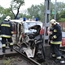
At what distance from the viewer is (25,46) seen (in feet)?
30.9

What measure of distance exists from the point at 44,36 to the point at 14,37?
3.76 metres

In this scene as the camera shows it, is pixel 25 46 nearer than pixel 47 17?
No

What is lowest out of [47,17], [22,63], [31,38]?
[22,63]

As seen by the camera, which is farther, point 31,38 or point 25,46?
point 25,46

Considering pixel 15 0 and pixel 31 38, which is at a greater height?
pixel 15 0

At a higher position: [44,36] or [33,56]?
[44,36]

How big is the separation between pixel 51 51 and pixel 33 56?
892mm

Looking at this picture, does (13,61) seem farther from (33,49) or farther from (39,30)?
(39,30)

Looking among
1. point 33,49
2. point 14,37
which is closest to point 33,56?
point 33,49

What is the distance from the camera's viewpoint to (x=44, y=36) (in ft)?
27.4

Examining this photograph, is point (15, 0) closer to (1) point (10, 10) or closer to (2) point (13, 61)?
(1) point (10, 10)

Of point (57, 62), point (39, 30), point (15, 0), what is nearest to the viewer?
point (57, 62)

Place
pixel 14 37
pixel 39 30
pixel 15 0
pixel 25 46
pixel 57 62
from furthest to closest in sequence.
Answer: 1. pixel 15 0
2. pixel 14 37
3. pixel 25 46
4. pixel 39 30
5. pixel 57 62

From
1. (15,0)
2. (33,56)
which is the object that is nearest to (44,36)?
(33,56)
